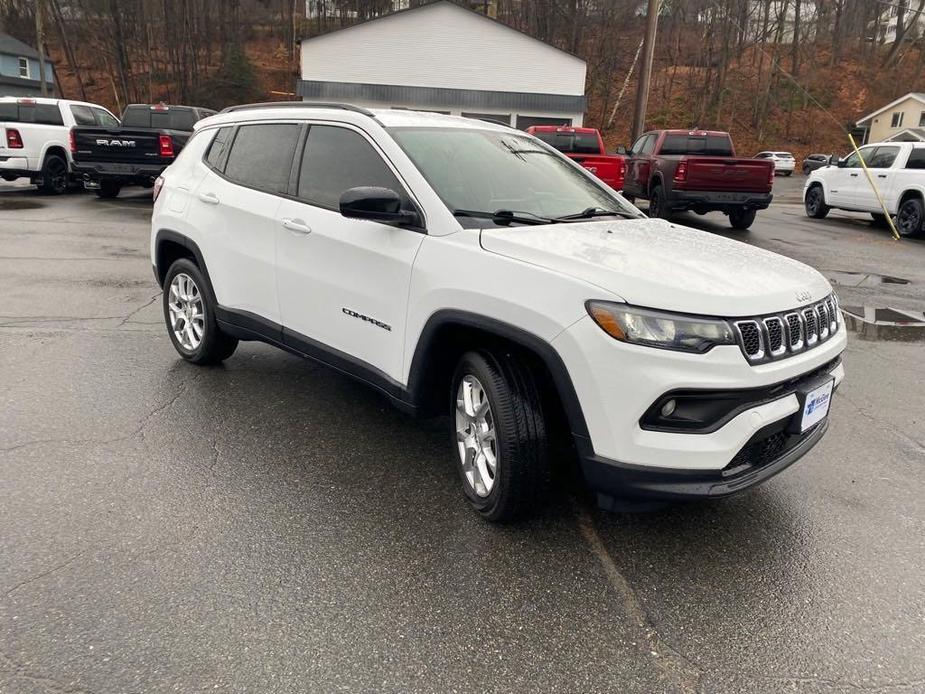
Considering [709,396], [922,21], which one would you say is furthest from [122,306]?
[922,21]

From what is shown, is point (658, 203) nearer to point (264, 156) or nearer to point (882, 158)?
point (882, 158)

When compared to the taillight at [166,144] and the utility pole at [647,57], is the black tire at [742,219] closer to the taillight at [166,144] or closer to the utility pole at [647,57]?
the utility pole at [647,57]

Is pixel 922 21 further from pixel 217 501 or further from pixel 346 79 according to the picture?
pixel 217 501

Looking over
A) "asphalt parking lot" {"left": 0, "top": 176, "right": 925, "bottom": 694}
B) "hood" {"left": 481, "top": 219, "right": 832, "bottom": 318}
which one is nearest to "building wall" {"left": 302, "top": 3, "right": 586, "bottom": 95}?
"asphalt parking lot" {"left": 0, "top": 176, "right": 925, "bottom": 694}

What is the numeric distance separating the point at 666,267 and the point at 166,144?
13.8 m

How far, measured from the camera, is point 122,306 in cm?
691

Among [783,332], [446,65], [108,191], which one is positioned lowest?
[108,191]

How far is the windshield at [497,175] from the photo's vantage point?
11.6 ft

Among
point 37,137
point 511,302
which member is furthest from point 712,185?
point 37,137

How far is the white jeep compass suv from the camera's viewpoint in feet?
8.50

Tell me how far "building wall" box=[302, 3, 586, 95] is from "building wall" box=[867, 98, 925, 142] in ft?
96.4

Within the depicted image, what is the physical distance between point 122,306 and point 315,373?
9.66 ft

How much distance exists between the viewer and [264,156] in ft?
14.5

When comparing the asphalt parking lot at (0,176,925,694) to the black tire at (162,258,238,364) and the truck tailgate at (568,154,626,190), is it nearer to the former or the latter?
the black tire at (162,258,238,364)
